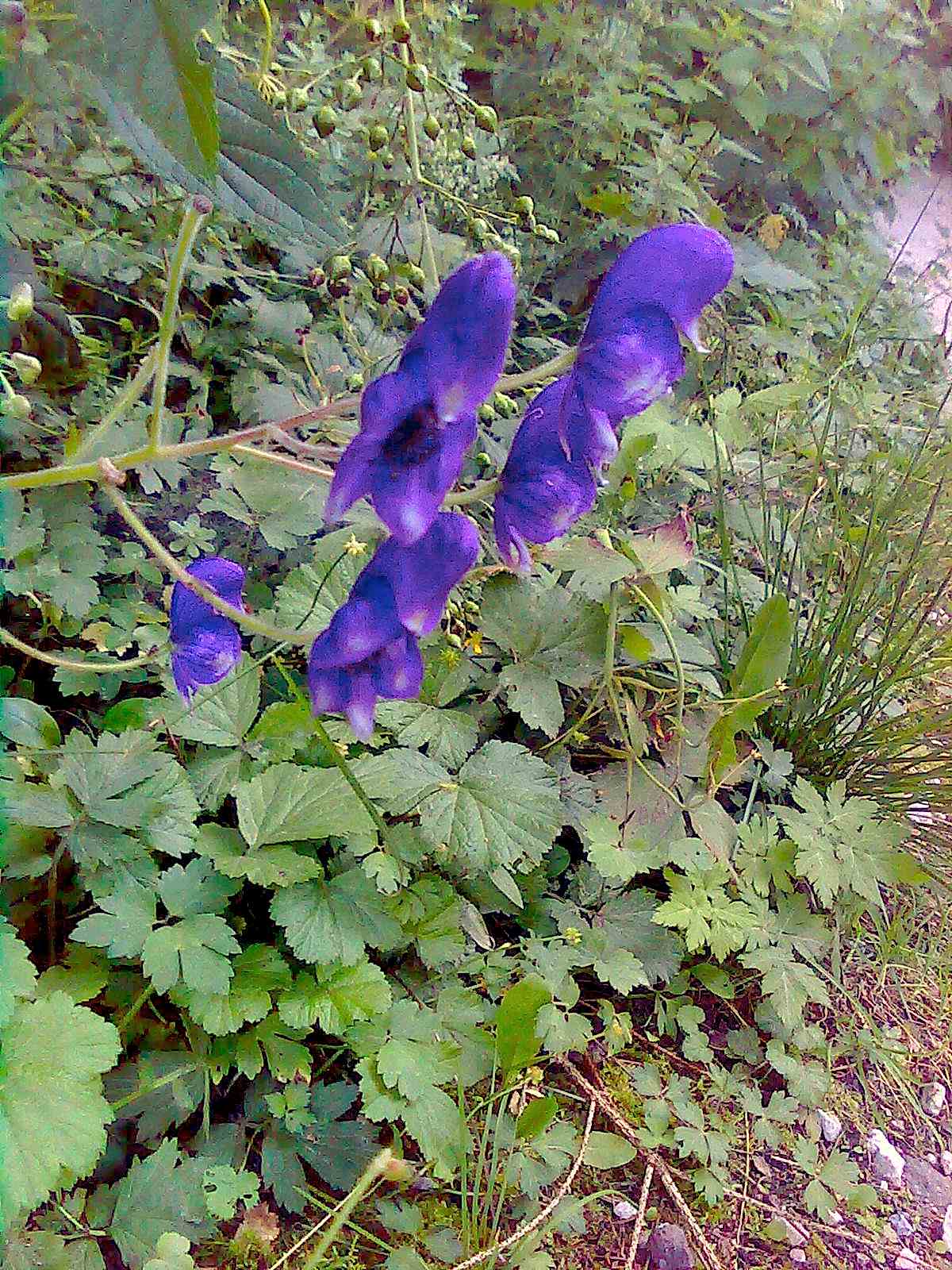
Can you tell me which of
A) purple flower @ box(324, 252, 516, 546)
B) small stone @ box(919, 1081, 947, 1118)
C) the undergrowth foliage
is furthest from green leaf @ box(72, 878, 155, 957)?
small stone @ box(919, 1081, 947, 1118)

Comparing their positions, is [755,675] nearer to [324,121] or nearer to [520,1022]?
[520,1022]

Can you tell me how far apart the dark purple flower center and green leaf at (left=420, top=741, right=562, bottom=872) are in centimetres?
54

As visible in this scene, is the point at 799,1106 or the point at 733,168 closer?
the point at 799,1106

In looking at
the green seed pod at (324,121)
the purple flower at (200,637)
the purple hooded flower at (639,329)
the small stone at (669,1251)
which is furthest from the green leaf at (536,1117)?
the green seed pod at (324,121)

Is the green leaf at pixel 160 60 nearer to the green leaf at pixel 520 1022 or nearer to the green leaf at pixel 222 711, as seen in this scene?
the green leaf at pixel 222 711

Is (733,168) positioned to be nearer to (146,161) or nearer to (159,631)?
(159,631)

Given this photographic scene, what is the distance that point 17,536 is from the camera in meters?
0.96

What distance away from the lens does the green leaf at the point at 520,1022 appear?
0.94 metres

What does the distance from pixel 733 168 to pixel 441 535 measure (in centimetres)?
212

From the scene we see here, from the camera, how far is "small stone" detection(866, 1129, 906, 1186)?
113cm

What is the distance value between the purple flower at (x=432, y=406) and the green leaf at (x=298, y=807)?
48 cm

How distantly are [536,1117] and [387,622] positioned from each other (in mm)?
593

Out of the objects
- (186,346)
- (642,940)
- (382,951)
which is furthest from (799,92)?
(382,951)

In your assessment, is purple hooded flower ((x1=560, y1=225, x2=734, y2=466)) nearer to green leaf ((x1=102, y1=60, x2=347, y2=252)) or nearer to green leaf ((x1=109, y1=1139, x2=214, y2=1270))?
green leaf ((x1=102, y1=60, x2=347, y2=252))
